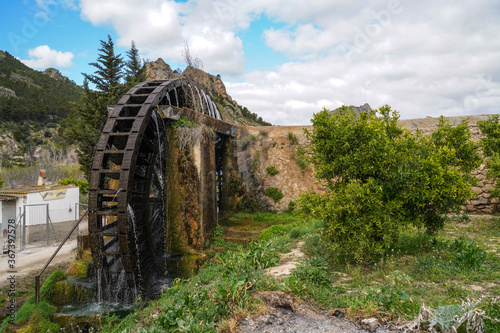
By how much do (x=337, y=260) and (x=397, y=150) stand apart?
1963 mm

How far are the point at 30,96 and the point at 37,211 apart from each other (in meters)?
Answer: 39.0

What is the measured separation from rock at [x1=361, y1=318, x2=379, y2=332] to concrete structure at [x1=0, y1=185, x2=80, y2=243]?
11284mm

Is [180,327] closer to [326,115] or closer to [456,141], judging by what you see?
[326,115]

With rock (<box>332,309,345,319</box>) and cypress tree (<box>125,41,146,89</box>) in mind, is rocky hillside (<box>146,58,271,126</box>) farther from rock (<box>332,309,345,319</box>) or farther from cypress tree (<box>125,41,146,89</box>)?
rock (<box>332,309,345,319</box>)

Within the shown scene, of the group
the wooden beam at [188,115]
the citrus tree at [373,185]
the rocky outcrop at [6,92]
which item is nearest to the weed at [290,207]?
the wooden beam at [188,115]

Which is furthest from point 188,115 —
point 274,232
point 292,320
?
point 292,320

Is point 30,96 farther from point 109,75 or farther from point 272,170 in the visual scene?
point 272,170

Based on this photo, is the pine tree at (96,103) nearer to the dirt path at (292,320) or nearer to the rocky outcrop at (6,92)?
the dirt path at (292,320)

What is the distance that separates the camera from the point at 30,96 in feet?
138

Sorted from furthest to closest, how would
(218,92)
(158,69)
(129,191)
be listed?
(218,92)
(158,69)
(129,191)

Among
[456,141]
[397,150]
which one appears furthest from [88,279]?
[456,141]

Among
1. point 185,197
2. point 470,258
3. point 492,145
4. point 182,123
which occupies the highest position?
point 182,123

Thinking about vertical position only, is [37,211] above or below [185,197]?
below

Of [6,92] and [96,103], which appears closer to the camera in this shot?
[96,103]
